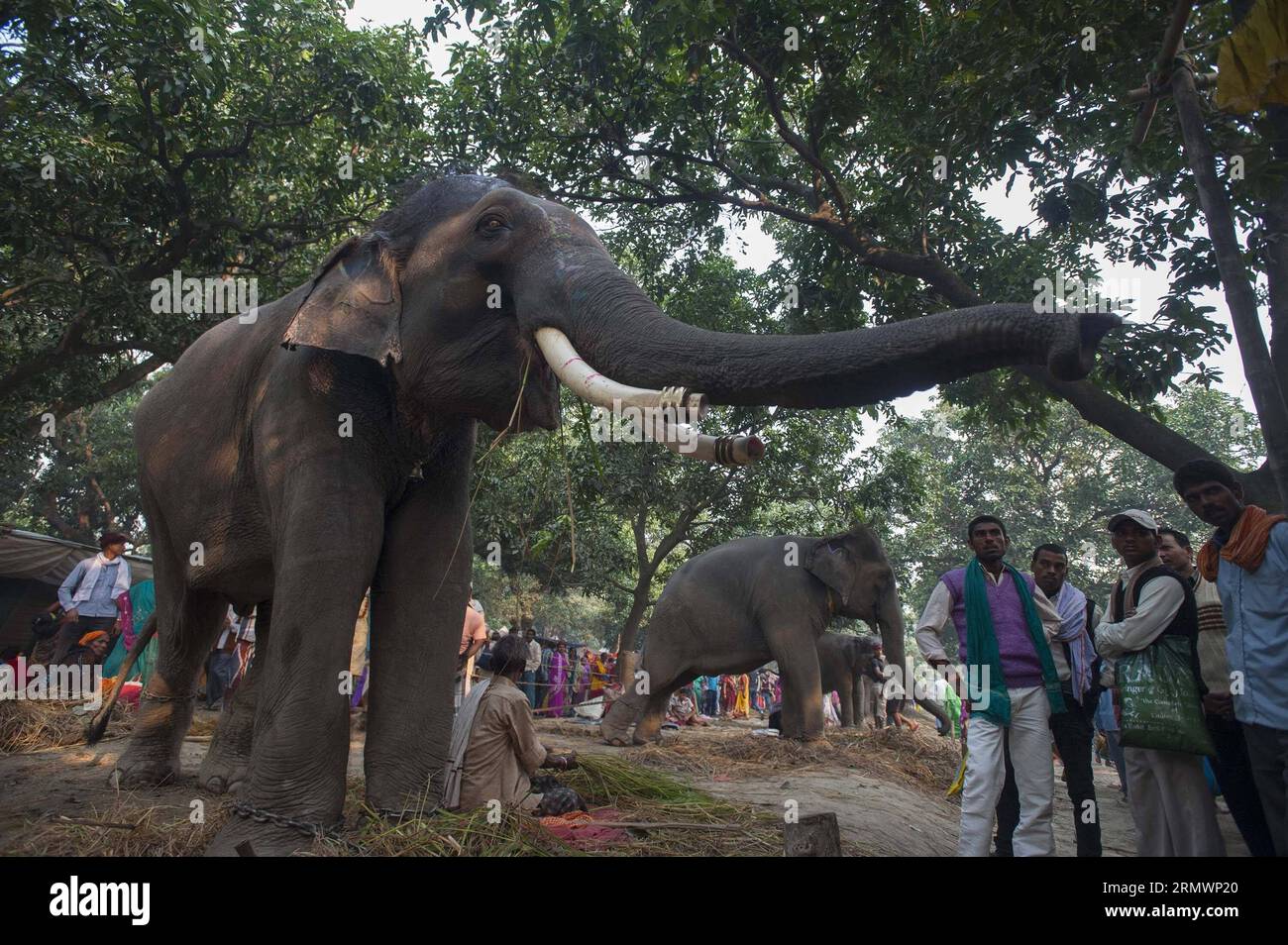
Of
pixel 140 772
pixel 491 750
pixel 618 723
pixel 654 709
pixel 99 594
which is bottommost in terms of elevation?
pixel 618 723

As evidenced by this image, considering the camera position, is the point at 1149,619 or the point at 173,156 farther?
the point at 173,156

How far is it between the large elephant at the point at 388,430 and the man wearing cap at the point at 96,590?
542cm

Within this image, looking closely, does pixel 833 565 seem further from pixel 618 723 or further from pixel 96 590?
pixel 96 590

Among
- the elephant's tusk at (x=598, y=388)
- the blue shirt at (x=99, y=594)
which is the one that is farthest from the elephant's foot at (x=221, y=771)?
the blue shirt at (x=99, y=594)

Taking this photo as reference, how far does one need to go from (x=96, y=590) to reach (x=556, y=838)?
788 cm

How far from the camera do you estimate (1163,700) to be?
416 centimetres

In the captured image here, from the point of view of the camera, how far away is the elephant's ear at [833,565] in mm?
9836

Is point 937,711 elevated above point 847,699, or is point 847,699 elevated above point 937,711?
point 937,711

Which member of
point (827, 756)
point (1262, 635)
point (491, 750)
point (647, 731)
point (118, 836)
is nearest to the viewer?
point (118, 836)

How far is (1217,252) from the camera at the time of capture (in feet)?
14.1

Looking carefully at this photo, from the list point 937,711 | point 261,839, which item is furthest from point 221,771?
point 937,711
